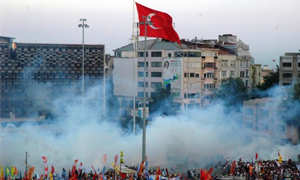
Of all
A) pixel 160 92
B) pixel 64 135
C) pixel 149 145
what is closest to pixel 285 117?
pixel 149 145

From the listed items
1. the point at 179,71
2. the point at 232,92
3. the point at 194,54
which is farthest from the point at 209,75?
the point at 232,92

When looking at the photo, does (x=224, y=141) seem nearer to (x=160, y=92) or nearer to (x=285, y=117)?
(x=285, y=117)

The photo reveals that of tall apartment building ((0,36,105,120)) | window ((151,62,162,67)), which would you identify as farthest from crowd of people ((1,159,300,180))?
window ((151,62,162,67))

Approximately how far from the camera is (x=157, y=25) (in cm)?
3875

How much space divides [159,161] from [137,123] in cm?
1486

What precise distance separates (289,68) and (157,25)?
25.1m

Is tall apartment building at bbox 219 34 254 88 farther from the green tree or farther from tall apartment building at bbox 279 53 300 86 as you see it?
tall apartment building at bbox 279 53 300 86

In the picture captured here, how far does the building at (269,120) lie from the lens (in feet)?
159

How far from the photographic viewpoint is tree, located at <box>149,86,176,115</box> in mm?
63969

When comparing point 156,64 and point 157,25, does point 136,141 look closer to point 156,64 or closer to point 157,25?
point 157,25

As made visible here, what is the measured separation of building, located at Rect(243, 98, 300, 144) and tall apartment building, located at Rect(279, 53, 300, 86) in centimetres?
905

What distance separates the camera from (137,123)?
55.3m

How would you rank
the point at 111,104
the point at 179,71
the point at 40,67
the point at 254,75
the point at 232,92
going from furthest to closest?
1. the point at 254,75
2. the point at 179,71
3. the point at 232,92
4. the point at 111,104
5. the point at 40,67

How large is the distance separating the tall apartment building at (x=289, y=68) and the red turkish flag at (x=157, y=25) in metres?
23.3
